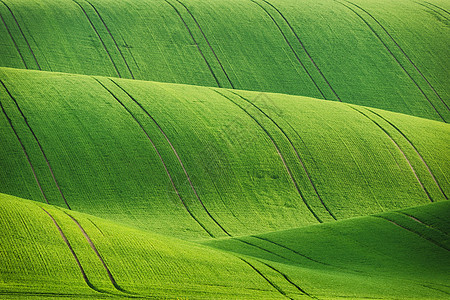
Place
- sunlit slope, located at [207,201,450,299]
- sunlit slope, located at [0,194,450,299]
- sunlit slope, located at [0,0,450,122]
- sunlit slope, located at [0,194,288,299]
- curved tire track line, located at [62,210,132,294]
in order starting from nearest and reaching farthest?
sunlit slope, located at [0,194,288,299] < sunlit slope, located at [0,194,450,299] < curved tire track line, located at [62,210,132,294] < sunlit slope, located at [207,201,450,299] < sunlit slope, located at [0,0,450,122]

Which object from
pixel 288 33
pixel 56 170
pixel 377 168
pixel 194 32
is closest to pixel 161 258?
pixel 56 170

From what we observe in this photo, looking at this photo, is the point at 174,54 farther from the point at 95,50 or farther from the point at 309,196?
the point at 309,196

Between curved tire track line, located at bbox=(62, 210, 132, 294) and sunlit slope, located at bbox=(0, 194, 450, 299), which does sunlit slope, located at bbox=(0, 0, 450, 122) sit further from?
curved tire track line, located at bbox=(62, 210, 132, 294)

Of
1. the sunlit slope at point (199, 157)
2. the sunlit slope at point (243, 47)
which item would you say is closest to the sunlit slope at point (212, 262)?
the sunlit slope at point (199, 157)

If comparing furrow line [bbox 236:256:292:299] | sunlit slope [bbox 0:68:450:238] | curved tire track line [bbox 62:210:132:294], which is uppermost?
curved tire track line [bbox 62:210:132:294]

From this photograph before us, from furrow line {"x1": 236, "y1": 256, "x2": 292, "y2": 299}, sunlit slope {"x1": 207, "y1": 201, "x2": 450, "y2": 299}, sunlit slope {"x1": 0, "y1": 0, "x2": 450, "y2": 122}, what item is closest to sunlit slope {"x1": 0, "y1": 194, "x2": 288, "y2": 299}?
furrow line {"x1": 236, "y1": 256, "x2": 292, "y2": 299}

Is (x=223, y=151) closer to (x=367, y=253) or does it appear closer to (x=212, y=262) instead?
(x=367, y=253)

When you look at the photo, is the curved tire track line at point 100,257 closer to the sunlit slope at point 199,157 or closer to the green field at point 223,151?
the green field at point 223,151
